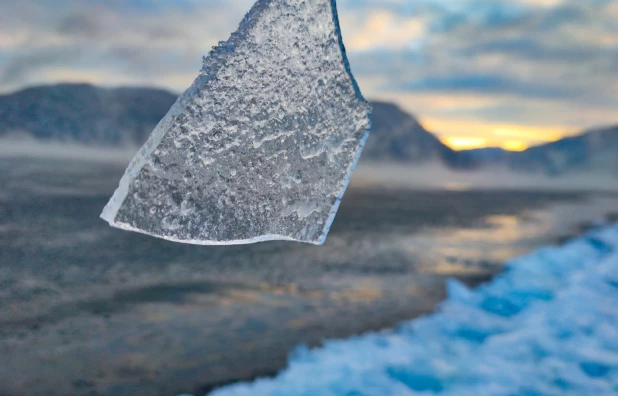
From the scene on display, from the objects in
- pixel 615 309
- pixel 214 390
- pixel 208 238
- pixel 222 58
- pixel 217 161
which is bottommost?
pixel 214 390

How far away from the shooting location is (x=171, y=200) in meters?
1.80

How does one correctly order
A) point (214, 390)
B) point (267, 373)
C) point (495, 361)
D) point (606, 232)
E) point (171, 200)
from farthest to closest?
point (606, 232)
point (495, 361)
point (267, 373)
point (214, 390)
point (171, 200)

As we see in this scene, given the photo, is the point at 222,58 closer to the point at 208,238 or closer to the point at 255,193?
the point at 255,193

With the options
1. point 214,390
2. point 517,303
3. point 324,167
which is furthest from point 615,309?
point 324,167

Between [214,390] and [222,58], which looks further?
[214,390]

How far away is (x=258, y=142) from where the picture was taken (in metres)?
1.92

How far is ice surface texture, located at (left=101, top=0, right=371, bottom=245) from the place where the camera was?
1.80 m

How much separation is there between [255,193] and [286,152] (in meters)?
0.21

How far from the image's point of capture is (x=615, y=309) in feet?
27.2

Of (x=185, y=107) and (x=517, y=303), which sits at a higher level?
(x=185, y=107)

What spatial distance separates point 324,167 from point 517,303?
25.2 feet

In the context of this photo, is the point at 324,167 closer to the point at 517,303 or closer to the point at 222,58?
the point at 222,58

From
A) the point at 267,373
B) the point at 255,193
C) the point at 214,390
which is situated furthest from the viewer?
the point at 267,373

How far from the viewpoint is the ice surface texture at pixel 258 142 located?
1.80 m
